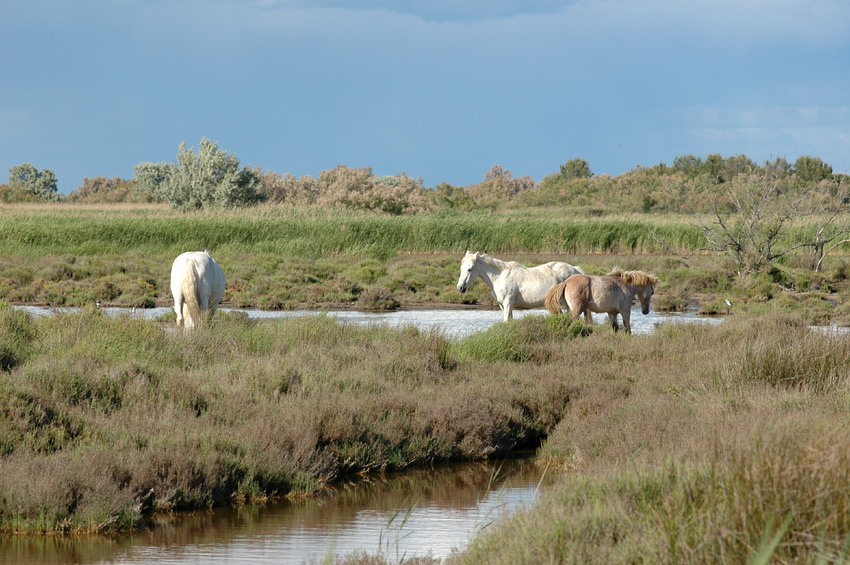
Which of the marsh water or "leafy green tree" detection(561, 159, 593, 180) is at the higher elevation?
"leafy green tree" detection(561, 159, 593, 180)

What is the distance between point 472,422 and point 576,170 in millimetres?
93338

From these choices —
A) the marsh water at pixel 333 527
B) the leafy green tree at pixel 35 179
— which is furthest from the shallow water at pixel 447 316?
the leafy green tree at pixel 35 179

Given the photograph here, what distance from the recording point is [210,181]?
2275 inches

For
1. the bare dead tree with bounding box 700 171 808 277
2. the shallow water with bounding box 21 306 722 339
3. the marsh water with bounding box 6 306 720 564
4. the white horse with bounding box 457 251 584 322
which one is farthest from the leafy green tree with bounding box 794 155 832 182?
the marsh water with bounding box 6 306 720 564

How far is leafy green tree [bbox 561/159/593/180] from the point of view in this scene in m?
99.6

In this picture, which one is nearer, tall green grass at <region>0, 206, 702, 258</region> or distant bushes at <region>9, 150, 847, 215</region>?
tall green grass at <region>0, 206, 702, 258</region>

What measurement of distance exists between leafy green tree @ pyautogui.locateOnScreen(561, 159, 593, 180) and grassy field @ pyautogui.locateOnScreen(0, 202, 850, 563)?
86.3 m

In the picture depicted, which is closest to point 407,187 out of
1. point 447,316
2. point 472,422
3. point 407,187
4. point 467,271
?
point 407,187

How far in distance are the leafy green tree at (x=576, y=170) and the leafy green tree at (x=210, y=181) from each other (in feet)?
160

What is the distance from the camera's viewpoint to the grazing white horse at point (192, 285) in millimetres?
14195

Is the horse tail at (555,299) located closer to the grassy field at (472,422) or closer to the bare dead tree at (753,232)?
the grassy field at (472,422)

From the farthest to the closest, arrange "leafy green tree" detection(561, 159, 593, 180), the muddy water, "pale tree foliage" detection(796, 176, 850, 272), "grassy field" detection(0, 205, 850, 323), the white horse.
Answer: "leafy green tree" detection(561, 159, 593, 180) → "pale tree foliage" detection(796, 176, 850, 272) → "grassy field" detection(0, 205, 850, 323) → the white horse → the muddy water

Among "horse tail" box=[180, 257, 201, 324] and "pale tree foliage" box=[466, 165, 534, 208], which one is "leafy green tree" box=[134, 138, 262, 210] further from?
"horse tail" box=[180, 257, 201, 324]

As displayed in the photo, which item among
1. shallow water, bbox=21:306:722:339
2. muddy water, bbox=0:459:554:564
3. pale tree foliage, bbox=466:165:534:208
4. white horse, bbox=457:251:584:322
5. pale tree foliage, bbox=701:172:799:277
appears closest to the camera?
muddy water, bbox=0:459:554:564
